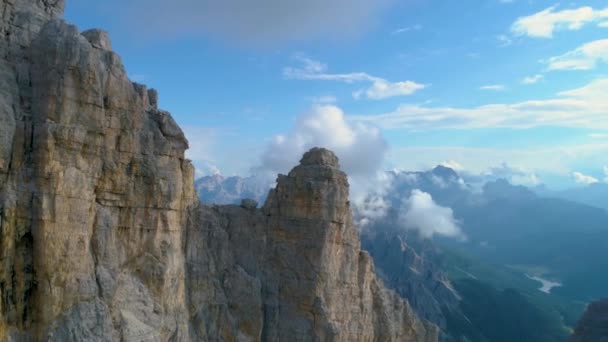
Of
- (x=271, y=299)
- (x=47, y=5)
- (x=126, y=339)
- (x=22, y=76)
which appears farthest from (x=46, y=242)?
(x=271, y=299)

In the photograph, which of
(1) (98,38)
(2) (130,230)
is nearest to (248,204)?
(2) (130,230)

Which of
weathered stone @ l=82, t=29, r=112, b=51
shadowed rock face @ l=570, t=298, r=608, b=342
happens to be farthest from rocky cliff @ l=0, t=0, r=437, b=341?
shadowed rock face @ l=570, t=298, r=608, b=342

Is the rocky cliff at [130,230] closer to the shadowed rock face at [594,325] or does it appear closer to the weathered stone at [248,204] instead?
the weathered stone at [248,204]

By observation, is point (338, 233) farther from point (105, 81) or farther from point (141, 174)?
point (105, 81)

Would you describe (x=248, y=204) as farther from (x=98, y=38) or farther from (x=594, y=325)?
(x=594, y=325)

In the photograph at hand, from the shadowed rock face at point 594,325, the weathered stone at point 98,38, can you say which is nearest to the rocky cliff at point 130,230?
the weathered stone at point 98,38

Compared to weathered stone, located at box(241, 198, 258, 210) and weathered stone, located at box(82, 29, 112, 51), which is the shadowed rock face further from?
weathered stone, located at box(82, 29, 112, 51)
